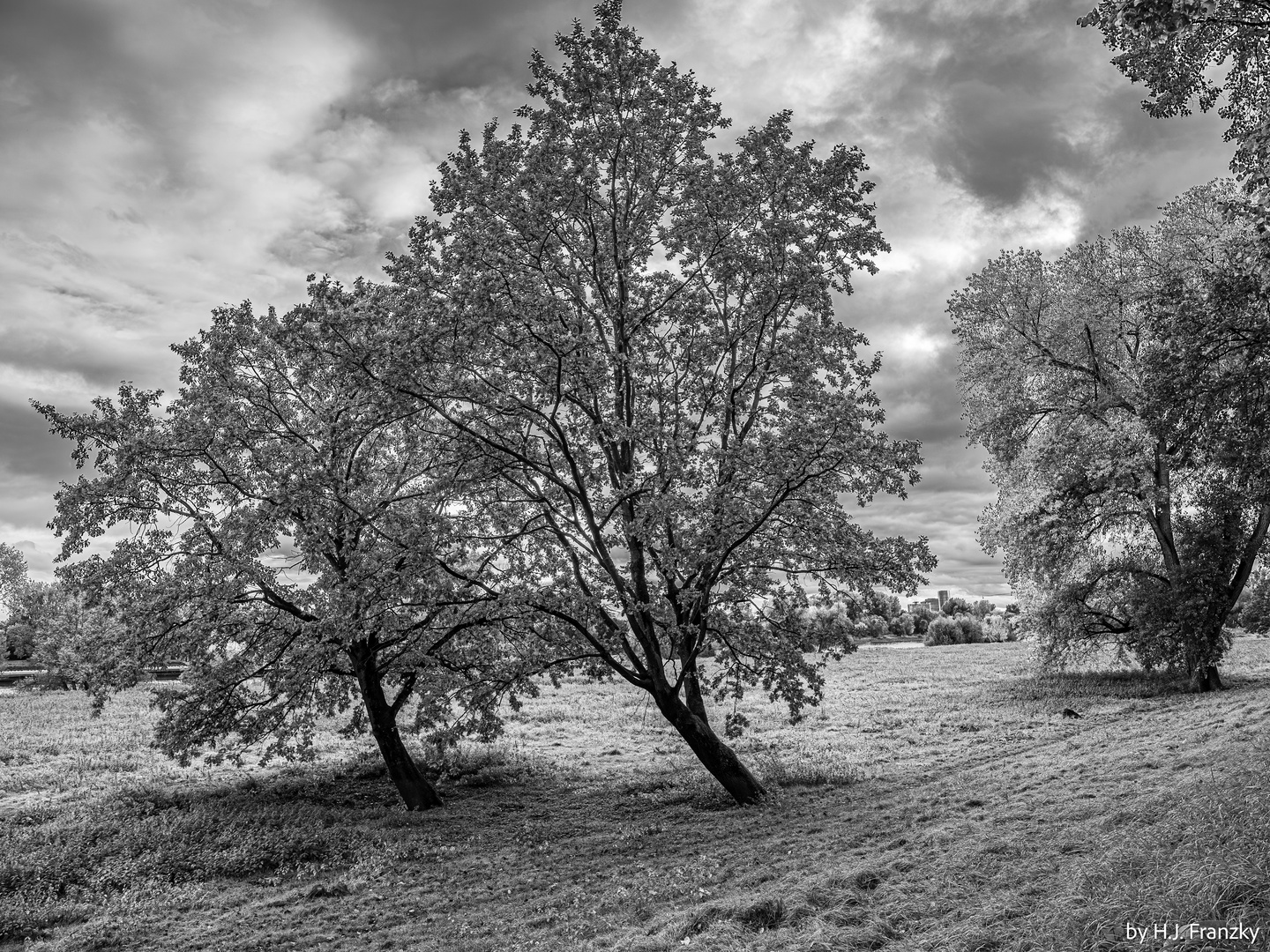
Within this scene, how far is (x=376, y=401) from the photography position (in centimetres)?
1422

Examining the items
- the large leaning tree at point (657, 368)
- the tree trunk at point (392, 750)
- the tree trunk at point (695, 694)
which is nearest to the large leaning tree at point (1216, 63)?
the large leaning tree at point (657, 368)

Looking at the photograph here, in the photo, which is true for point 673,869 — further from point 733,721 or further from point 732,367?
point 732,367

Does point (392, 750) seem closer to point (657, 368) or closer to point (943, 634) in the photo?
point (657, 368)

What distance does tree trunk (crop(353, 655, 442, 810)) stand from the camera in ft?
56.3

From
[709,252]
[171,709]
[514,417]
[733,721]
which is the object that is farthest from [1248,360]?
[171,709]

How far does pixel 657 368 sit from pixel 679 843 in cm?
944

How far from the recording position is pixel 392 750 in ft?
56.9

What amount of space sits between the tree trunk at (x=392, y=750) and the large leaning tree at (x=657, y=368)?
4.68 metres

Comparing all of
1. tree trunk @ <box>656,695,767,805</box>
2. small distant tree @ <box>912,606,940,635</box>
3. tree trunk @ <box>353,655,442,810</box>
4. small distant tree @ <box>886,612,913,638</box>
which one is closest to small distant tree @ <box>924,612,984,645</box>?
small distant tree @ <box>886,612,913,638</box>

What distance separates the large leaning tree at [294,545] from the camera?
14.7m

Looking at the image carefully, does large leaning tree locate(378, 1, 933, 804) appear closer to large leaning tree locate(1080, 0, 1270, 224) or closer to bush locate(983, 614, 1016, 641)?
large leaning tree locate(1080, 0, 1270, 224)

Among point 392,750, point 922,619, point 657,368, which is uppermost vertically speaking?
point 657,368

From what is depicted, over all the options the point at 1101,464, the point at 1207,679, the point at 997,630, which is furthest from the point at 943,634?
the point at 1101,464

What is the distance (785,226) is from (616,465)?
234 inches
